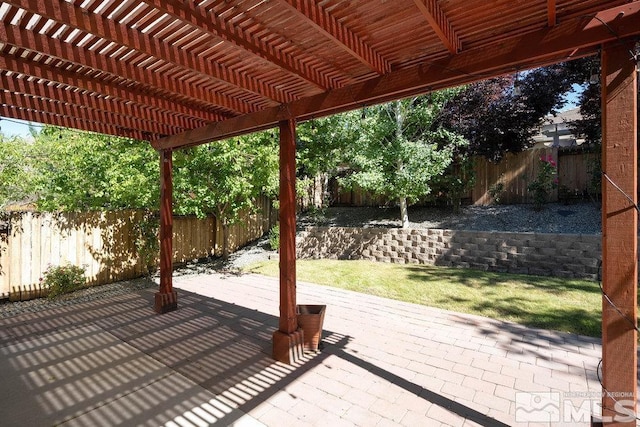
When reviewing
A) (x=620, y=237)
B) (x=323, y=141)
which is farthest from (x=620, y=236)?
(x=323, y=141)

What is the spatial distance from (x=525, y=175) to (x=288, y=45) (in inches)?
349

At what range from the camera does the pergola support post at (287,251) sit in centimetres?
336

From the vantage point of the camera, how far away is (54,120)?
394cm

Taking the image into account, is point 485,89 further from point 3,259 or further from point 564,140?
point 3,259

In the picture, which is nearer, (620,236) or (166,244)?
(620,236)

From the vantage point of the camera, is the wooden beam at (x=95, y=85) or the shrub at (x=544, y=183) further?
the shrub at (x=544, y=183)

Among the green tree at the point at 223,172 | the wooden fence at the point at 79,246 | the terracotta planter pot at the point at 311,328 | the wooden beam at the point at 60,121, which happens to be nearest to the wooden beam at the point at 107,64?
the wooden beam at the point at 60,121

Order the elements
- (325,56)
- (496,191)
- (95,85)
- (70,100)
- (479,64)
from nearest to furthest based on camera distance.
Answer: (479,64) → (325,56) → (95,85) → (70,100) → (496,191)

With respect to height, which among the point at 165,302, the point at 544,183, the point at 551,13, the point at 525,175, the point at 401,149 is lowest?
the point at 165,302

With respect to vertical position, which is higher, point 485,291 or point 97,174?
point 97,174

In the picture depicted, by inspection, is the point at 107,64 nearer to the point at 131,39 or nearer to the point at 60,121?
the point at 131,39

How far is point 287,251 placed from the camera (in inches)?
136

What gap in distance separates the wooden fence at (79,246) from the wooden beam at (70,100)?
344 cm

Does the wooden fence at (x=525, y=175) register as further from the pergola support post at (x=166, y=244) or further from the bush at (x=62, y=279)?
the bush at (x=62, y=279)
